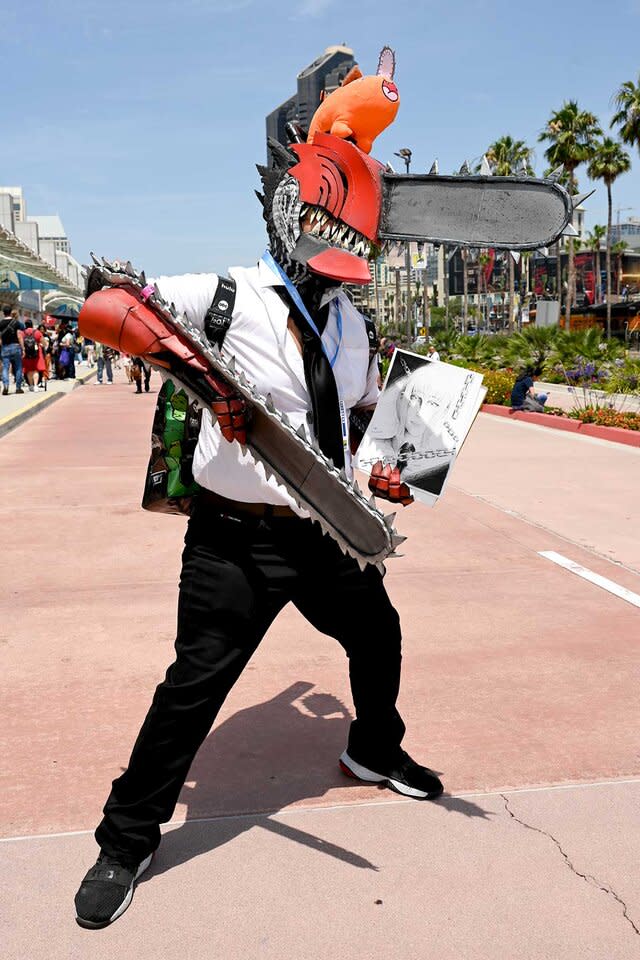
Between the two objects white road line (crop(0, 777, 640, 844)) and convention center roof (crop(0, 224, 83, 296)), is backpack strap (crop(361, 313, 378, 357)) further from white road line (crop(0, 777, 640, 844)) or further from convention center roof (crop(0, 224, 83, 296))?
convention center roof (crop(0, 224, 83, 296))

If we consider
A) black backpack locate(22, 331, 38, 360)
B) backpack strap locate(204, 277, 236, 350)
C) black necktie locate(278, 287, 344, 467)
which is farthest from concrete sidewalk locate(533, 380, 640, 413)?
backpack strap locate(204, 277, 236, 350)

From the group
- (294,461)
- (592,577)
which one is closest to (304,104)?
(294,461)

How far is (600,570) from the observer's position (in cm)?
661

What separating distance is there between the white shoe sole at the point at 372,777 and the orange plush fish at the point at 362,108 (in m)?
2.04

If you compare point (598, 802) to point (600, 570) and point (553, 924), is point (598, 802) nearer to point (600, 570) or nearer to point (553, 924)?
point (553, 924)

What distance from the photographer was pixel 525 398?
1825 centimetres

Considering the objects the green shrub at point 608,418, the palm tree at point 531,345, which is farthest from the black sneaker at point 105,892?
the palm tree at point 531,345

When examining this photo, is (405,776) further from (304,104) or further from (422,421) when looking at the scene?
(304,104)

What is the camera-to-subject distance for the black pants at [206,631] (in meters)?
2.72

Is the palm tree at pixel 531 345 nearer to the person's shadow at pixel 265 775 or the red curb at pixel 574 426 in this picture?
the red curb at pixel 574 426

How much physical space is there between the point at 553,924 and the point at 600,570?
13.8ft

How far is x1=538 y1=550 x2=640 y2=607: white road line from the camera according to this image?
5.95 m

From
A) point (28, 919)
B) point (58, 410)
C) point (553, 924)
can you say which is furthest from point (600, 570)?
point (58, 410)

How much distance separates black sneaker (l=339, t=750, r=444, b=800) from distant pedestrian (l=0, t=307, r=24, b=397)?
62.4 feet
